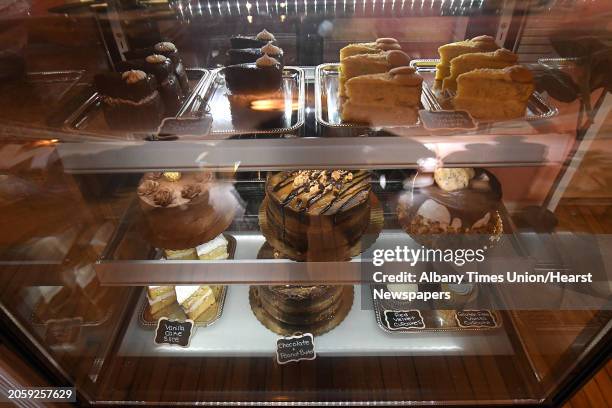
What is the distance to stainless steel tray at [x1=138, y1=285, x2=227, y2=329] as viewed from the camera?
196 centimetres

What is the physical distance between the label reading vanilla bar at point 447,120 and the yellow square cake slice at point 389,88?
85 mm

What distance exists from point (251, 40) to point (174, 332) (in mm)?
1266

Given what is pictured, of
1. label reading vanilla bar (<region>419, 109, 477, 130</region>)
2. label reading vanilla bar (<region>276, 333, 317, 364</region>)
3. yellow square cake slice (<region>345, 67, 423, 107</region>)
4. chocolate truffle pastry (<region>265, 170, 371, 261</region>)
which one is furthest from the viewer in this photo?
label reading vanilla bar (<region>276, 333, 317, 364</region>)

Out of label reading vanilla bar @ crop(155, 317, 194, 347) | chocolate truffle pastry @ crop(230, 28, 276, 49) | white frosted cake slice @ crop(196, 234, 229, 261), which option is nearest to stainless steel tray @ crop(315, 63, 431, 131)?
chocolate truffle pastry @ crop(230, 28, 276, 49)

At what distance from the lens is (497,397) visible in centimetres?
178

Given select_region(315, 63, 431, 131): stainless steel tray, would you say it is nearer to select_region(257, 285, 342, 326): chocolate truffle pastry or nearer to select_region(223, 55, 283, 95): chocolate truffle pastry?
select_region(223, 55, 283, 95): chocolate truffle pastry

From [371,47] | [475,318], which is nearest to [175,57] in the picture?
[371,47]

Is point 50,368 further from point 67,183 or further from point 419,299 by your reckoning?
point 419,299

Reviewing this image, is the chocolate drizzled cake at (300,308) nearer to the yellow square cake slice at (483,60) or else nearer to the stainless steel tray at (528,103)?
the stainless steel tray at (528,103)

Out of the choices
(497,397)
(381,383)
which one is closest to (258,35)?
(381,383)

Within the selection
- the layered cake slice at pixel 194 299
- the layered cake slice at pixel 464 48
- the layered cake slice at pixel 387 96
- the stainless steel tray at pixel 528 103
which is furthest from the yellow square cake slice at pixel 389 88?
the layered cake slice at pixel 194 299

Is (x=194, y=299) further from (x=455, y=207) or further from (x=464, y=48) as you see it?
(x=464, y=48)

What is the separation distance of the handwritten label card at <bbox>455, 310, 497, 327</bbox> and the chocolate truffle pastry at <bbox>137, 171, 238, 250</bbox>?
44.6 inches

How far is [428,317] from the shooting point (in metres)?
1.98
